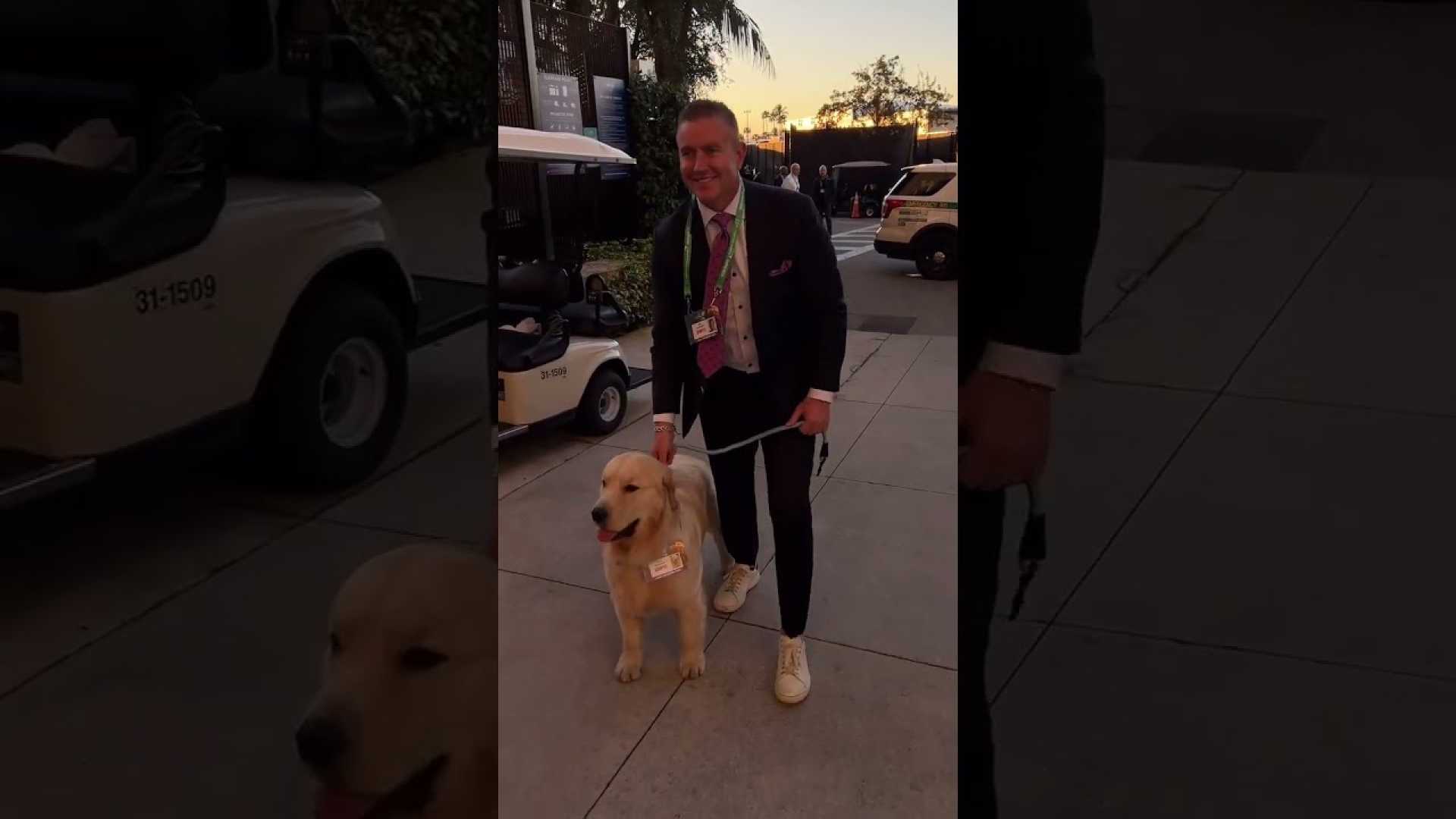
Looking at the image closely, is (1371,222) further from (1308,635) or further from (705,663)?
(705,663)

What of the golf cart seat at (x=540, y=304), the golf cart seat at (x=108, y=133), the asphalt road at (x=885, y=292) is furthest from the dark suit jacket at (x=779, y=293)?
the asphalt road at (x=885, y=292)

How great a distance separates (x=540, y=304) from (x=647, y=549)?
8.15ft

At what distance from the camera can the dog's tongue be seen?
0.79 m

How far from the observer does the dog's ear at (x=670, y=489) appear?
96.3 inches

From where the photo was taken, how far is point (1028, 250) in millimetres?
732

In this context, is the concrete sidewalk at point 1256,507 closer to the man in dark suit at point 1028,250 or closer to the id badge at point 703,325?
the man in dark suit at point 1028,250

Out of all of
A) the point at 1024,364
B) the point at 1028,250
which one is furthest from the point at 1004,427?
the point at 1028,250

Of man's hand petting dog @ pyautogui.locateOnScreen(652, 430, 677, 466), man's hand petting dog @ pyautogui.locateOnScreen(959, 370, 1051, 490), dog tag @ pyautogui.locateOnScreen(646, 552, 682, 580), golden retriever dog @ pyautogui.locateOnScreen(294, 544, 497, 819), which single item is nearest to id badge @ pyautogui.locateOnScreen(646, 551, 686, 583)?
dog tag @ pyautogui.locateOnScreen(646, 552, 682, 580)

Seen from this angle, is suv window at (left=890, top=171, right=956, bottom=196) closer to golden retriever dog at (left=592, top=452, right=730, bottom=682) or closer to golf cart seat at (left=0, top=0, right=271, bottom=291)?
golden retriever dog at (left=592, top=452, right=730, bottom=682)

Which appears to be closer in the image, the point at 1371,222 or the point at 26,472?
the point at 26,472

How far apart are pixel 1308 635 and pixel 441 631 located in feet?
2.92

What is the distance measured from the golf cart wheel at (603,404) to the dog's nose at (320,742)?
3834 millimetres

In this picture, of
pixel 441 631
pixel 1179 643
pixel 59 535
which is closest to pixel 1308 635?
pixel 1179 643

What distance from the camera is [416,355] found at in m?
0.82
